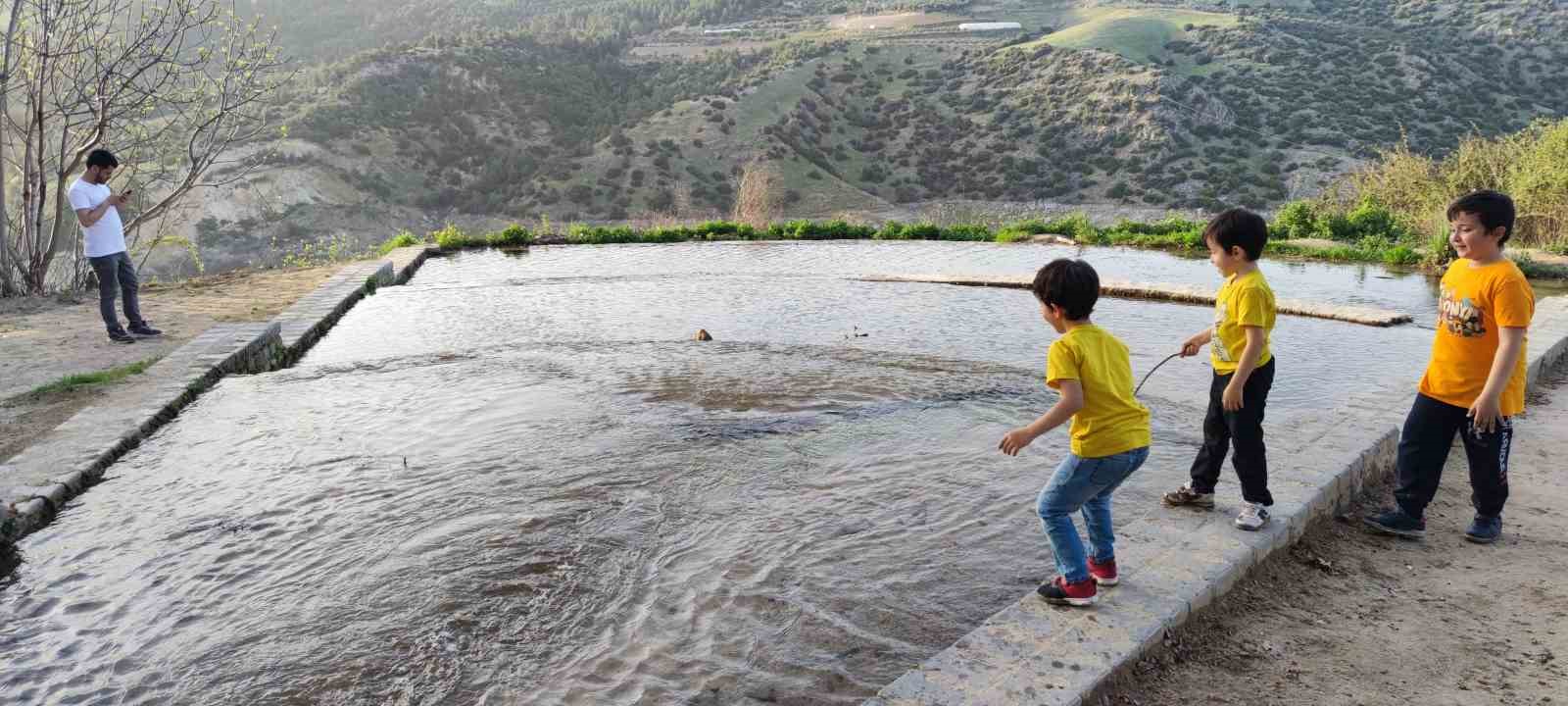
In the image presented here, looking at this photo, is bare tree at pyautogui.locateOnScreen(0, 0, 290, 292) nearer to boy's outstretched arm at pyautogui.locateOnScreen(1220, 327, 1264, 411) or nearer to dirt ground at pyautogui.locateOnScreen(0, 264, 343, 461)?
dirt ground at pyautogui.locateOnScreen(0, 264, 343, 461)

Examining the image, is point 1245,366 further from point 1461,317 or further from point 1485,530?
point 1485,530

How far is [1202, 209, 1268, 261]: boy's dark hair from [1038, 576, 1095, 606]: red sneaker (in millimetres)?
1383

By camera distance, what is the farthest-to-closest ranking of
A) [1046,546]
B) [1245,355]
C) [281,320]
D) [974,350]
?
[281,320] → [974,350] → [1046,546] → [1245,355]

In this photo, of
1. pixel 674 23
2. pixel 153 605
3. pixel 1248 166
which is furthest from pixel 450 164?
→ pixel 153 605

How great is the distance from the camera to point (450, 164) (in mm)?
49500

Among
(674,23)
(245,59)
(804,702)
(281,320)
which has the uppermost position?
(674,23)

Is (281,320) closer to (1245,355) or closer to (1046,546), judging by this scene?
(1046,546)

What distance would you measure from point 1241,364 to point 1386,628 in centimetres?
98

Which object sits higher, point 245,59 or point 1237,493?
point 245,59

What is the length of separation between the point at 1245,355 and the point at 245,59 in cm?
1287

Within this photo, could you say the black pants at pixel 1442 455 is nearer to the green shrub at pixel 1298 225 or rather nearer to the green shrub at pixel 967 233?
the green shrub at pixel 1298 225

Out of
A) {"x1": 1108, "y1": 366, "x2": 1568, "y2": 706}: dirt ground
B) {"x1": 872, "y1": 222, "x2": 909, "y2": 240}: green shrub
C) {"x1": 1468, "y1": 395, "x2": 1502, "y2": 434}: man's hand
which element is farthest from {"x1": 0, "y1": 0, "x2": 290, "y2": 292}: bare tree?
{"x1": 1468, "y1": 395, "x2": 1502, "y2": 434}: man's hand

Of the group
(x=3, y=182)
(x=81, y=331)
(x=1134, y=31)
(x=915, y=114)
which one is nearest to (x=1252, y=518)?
(x=81, y=331)

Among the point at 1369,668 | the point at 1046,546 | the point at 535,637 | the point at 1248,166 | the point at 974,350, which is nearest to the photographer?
the point at 1369,668
